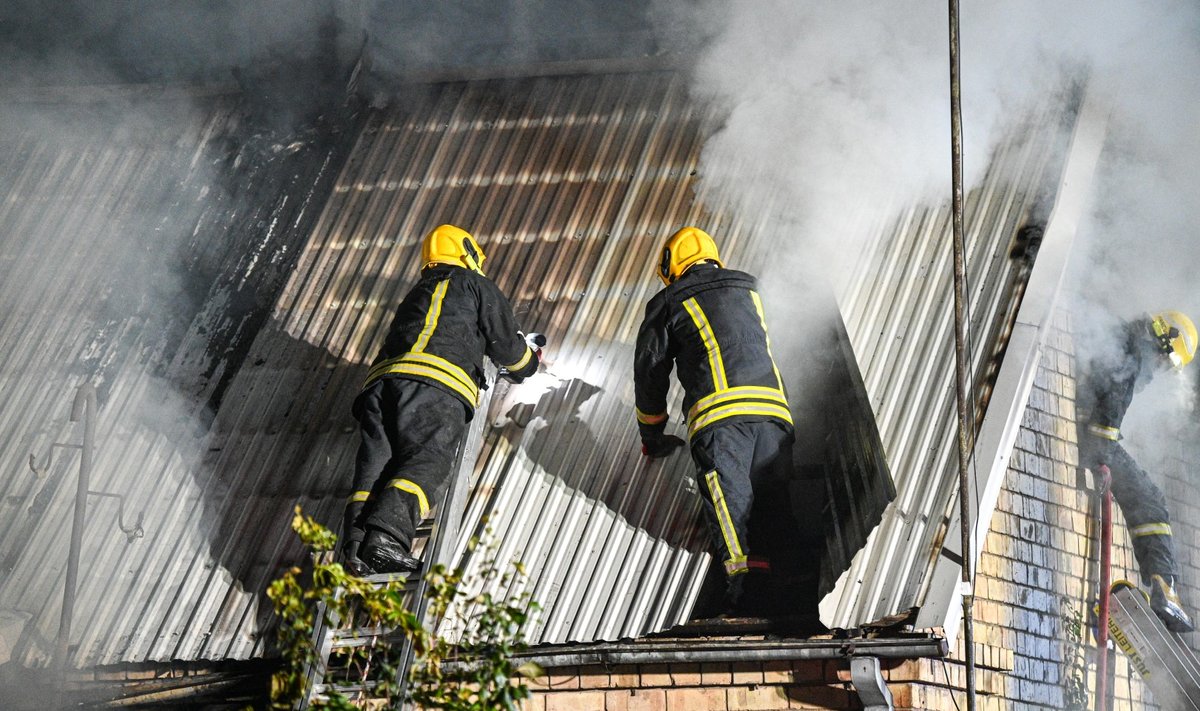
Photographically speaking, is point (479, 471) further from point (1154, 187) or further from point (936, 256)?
point (1154, 187)

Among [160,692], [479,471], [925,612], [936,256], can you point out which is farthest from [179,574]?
[936,256]

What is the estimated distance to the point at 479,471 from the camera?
21.8 feet

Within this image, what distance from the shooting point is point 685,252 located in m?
6.34

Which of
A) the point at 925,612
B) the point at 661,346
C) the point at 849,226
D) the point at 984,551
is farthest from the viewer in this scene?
the point at 849,226

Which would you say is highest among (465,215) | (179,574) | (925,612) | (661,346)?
(465,215)

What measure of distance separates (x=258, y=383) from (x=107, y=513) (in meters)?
1.13

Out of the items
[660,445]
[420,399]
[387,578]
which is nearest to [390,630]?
[387,578]

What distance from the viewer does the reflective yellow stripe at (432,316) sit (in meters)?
6.06

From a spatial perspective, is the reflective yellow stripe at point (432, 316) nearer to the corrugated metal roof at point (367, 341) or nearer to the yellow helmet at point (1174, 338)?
the corrugated metal roof at point (367, 341)

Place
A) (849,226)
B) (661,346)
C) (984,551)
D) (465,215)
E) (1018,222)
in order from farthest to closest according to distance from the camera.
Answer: (465,215)
(849,226)
(1018,222)
(661,346)
(984,551)

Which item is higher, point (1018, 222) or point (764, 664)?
point (1018, 222)

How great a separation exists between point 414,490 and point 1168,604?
13.5 ft

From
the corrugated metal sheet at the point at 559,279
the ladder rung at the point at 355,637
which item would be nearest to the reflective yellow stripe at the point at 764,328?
the corrugated metal sheet at the point at 559,279

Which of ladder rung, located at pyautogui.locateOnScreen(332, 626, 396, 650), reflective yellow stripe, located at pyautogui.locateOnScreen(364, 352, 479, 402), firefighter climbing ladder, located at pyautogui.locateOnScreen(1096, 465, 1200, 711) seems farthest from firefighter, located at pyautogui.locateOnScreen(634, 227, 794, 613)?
firefighter climbing ladder, located at pyautogui.locateOnScreen(1096, 465, 1200, 711)
